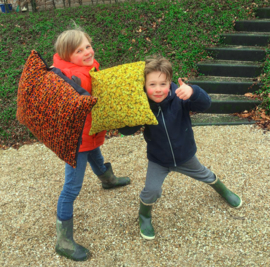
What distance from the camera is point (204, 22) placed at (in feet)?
19.0

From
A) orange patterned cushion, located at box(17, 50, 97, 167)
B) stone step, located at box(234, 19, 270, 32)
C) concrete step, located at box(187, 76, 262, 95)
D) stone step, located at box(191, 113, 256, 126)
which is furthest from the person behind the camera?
stone step, located at box(234, 19, 270, 32)

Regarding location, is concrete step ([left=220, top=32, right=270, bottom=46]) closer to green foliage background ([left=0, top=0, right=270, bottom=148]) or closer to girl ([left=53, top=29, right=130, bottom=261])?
green foliage background ([left=0, top=0, right=270, bottom=148])

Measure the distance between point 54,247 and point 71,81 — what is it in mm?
1624

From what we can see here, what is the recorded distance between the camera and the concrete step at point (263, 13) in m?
5.70

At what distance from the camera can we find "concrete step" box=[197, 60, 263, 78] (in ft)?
15.8

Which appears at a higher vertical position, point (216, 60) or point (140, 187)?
point (216, 60)

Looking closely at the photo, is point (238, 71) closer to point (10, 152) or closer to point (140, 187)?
point (140, 187)

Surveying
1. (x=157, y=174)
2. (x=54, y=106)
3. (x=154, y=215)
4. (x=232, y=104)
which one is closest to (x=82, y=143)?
(x=54, y=106)

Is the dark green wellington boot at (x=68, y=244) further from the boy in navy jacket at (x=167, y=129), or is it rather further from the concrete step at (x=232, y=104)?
the concrete step at (x=232, y=104)

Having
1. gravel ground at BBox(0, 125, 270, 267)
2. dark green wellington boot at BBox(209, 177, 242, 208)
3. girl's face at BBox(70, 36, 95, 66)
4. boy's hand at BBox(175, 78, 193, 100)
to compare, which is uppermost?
girl's face at BBox(70, 36, 95, 66)

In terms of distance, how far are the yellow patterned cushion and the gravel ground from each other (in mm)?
1236

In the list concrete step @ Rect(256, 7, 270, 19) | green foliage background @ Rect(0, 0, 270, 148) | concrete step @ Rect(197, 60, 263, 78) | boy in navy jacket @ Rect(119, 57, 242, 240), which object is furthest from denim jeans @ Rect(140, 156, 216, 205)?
concrete step @ Rect(256, 7, 270, 19)

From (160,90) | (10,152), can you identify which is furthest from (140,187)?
(10,152)

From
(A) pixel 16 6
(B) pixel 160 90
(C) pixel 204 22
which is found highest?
(A) pixel 16 6
